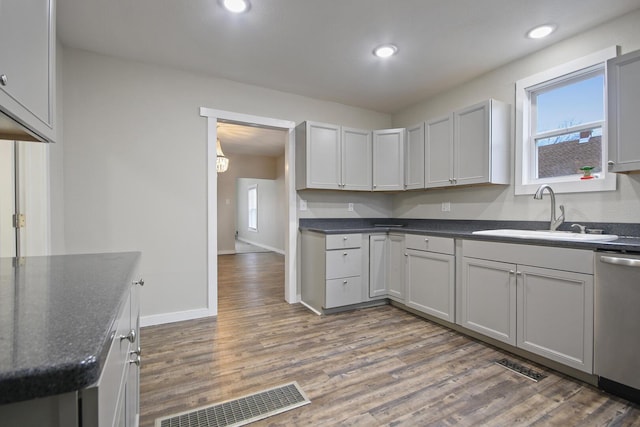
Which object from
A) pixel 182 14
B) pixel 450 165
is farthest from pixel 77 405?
pixel 450 165

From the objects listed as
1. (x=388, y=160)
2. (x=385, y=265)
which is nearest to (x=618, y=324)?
(x=385, y=265)

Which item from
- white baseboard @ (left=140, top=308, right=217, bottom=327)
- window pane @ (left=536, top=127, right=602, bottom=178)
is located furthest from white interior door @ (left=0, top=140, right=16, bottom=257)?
window pane @ (left=536, top=127, right=602, bottom=178)

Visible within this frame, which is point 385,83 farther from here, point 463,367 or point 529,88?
point 463,367

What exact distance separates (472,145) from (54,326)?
3143 millimetres

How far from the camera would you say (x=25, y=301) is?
679mm

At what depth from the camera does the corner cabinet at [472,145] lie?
8.96 feet

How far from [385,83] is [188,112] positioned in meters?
2.10

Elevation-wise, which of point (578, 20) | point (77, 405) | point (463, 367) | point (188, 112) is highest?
point (578, 20)

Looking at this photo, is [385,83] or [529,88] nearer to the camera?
[529,88]

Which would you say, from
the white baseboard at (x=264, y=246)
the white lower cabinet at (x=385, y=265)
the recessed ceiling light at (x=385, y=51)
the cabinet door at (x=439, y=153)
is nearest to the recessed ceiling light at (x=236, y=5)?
the recessed ceiling light at (x=385, y=51)

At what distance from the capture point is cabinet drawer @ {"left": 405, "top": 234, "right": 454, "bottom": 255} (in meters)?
2.70

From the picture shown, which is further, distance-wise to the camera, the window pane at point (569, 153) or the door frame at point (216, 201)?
the door frame at point (216, 201)

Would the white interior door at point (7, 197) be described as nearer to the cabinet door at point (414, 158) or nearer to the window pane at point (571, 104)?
the cabinet door at point (414, 158)

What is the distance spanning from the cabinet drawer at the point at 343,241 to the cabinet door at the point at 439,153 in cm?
99
